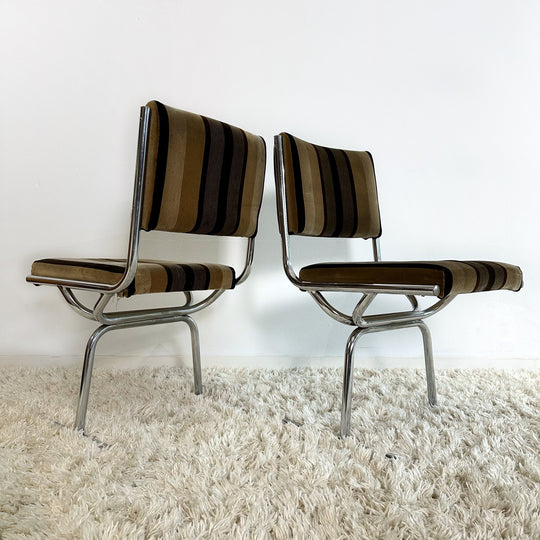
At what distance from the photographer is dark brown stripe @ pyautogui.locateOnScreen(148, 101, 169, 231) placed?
0.90m

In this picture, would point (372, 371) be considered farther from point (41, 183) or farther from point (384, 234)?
point (41, 183)

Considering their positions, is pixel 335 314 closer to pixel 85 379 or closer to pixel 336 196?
pixel 336 196

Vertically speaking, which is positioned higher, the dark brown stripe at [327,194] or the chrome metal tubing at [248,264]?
the dark brown stripe at [327,194]

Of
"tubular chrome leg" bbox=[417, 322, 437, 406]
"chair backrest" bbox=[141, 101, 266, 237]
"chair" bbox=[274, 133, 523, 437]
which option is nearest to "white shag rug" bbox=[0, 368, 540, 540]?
"tubular chrome leg" bbox=[417, 322, 437, 406]

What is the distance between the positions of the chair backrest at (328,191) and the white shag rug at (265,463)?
1.55ft

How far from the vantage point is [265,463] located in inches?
31.9

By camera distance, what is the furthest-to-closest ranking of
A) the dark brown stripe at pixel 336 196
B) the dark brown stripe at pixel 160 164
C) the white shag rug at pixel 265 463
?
the dark brown stripe at pixel 336 196
the dark brown stripe at pixel 160 164
the white shag rug at pixel 265 463

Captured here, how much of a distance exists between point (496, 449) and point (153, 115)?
96cm

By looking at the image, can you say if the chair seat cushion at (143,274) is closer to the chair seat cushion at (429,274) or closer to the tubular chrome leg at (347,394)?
the chair seat cushion at (429,274)

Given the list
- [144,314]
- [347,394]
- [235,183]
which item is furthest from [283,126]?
[347,394]

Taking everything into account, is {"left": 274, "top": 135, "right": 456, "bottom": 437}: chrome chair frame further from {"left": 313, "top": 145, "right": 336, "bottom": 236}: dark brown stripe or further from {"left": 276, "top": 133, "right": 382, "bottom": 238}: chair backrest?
{"left": 313, "top": 145, "right": 336, "bottom": 236}: dark brown stripe

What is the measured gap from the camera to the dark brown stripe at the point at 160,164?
0.90m

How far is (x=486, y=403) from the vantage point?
1.21 metres

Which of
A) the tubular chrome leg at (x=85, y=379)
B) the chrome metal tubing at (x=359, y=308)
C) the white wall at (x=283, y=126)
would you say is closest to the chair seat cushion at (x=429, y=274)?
the chrome metal tubing at (x=359, y=308)
